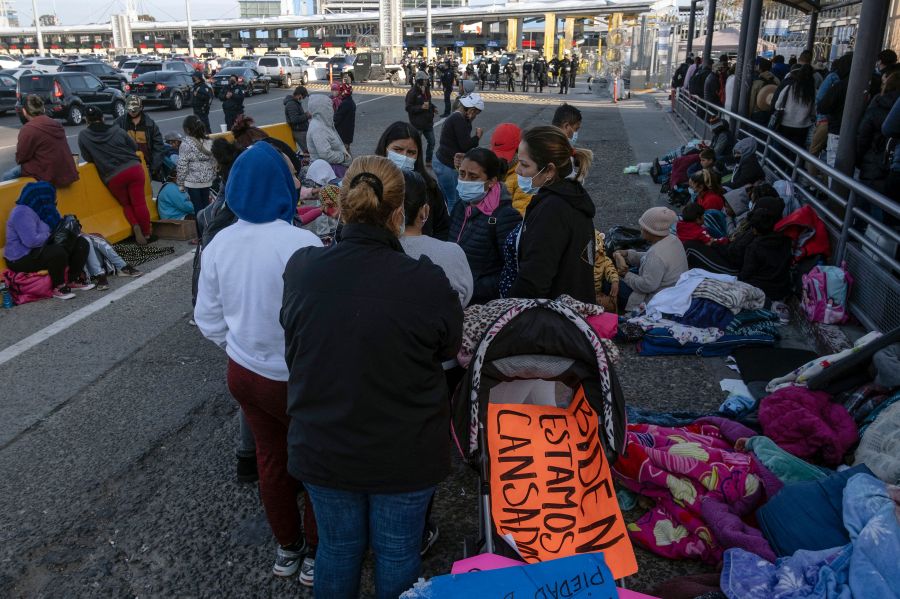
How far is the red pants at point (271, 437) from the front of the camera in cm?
288

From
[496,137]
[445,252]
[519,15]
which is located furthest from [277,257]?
[519,15]

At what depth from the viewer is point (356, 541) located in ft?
7.88

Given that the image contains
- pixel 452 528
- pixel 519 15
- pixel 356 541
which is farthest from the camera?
pixel 519 15

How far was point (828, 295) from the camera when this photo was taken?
550 centimetres

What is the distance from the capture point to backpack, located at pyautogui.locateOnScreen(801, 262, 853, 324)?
542cm

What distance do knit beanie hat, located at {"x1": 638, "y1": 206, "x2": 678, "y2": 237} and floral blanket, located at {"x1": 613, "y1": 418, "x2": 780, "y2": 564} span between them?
2.80 m

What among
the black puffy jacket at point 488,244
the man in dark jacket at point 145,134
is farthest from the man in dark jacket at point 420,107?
the black puffy jacket at point 488,244

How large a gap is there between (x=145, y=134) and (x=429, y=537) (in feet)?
29.7

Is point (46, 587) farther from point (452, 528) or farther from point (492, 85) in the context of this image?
point (492, 85)

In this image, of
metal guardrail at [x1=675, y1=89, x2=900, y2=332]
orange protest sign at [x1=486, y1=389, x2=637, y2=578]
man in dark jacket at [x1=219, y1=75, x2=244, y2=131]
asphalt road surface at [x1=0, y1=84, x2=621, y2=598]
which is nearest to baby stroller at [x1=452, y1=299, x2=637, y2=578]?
orange protest sign at [x1=486, y1=389, x2=637, y2=578]

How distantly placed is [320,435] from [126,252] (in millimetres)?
7132

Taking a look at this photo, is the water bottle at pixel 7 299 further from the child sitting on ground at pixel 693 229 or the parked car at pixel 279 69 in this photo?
the parked car at pixel 279 69

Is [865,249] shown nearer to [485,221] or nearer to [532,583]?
[485,221]

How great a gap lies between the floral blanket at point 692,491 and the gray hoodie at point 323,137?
6.22 meters
